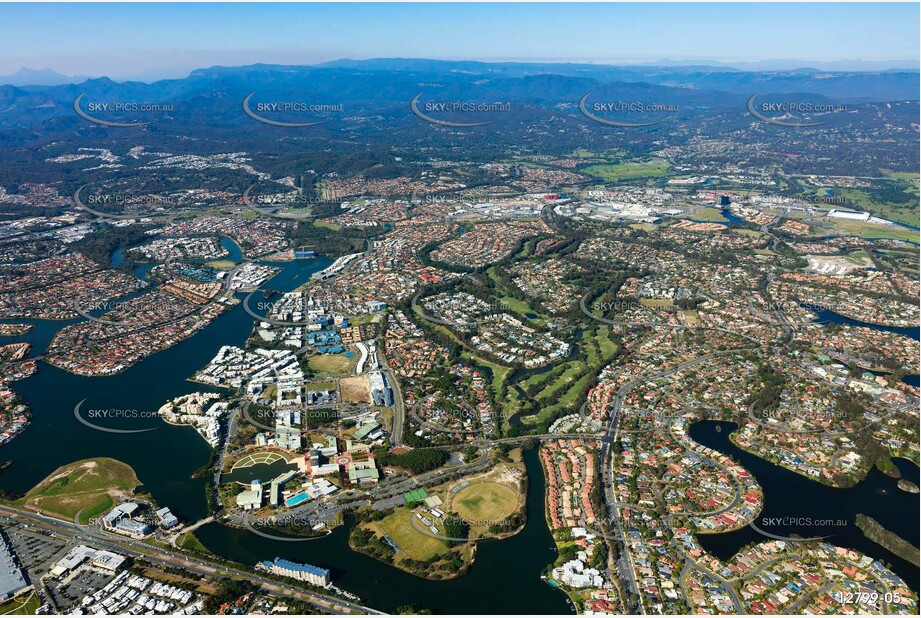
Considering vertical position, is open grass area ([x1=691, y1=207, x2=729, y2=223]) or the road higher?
open grass area ([x1=691, y1=207, x2=729, y2=223])

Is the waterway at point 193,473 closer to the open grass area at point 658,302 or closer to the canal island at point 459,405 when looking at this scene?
the canal island at point 459,405

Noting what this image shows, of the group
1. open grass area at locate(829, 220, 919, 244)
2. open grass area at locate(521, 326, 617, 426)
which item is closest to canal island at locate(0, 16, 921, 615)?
open grass area at locate(521, 326, 617, 426)

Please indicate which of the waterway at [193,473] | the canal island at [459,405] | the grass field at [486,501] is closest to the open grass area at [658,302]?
the canal island at [459,405]

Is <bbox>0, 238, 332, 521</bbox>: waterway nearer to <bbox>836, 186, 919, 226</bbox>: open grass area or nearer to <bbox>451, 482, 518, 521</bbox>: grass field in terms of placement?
<bbox>451, 482, 518, 521</bbox>: grass field

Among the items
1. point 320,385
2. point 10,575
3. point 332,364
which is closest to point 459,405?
point 320,385

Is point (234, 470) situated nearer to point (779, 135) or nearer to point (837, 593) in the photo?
point (837, 593)

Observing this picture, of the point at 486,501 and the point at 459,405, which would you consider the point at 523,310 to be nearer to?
the point at 459,405
